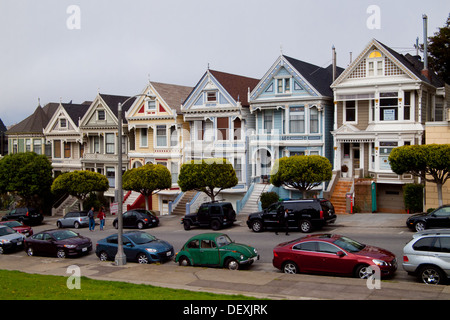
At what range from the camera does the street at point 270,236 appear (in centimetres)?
2155

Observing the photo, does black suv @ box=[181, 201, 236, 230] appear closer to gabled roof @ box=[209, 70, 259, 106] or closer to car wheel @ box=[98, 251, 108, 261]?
car wheel @ box=[98, 251, 108, 261]

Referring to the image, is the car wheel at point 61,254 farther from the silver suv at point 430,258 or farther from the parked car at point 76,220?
the silver suv at point 430,258

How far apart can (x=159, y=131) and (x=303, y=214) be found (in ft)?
70.0

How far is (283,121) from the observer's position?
1533 inches

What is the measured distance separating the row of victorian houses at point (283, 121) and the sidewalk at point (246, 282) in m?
12.1

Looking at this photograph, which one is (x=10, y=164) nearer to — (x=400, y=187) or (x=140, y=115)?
(x=140, y=115)

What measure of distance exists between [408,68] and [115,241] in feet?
73.7

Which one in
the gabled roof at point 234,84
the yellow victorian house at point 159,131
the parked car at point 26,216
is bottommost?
the parked car at point 26,216

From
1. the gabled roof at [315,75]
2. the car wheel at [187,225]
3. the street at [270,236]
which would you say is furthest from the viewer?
the gabled roof at [315,75]

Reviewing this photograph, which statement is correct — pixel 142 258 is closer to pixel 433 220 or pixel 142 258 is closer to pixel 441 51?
pixel 433 220

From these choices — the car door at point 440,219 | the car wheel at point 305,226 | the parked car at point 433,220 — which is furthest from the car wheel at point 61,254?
the car door at point 440,219

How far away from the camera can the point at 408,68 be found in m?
33.7

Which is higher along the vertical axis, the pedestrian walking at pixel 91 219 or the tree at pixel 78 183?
the tree at pixel 78 183
